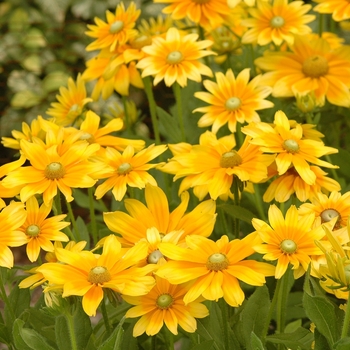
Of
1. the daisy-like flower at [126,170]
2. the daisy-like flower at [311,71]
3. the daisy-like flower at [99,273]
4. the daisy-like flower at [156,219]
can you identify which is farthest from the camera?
the daisy-like flower at [311,71]

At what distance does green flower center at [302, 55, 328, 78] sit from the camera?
128cm

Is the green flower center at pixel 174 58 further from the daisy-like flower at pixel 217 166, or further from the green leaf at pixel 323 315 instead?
the green leaf at pixel 323 315

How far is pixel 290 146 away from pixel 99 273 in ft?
0.96

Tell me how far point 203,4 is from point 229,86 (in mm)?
221

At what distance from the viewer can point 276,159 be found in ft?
2.95

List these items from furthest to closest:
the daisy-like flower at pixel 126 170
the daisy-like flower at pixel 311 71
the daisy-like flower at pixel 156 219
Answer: the daisy-like flower at pixel 311 71 < the daisy-like flower at pixel 126 170 < the daisy-like flower at pixel 156 219

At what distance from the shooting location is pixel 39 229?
35.2 inches

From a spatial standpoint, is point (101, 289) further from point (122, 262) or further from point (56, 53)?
point (56, 53)

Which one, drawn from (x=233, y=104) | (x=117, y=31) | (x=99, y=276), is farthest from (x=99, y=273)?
(x=117, y=31)

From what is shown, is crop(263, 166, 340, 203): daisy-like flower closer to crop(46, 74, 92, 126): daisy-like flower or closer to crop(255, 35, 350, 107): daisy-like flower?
crop(255, 35, 350, 107): daisy-like flower

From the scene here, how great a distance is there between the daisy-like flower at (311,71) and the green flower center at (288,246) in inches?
18.3

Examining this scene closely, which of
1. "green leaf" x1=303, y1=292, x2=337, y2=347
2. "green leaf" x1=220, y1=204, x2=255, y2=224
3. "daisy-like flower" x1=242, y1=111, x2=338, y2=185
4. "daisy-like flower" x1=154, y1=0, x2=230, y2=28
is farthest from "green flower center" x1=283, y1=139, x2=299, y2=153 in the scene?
"daisy-like flower" x1=154, y1=0, x2=230, y2=28

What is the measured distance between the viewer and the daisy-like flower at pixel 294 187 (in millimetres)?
922

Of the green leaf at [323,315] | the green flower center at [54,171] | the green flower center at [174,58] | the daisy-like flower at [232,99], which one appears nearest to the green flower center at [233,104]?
the daisy-like flower at [232,99]
